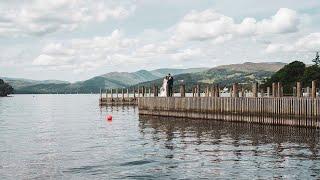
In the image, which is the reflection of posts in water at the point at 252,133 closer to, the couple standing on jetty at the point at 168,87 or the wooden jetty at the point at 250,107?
the wooden jetty at the point at 250,107

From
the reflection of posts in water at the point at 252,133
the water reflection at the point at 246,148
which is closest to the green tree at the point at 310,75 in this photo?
the reflection of posts in water at the point at 252,133

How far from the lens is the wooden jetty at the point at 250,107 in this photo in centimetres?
3516

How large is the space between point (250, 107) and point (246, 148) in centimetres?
1563

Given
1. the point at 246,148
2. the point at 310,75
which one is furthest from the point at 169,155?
the point at 310,75

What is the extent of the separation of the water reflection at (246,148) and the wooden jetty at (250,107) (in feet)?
3.55

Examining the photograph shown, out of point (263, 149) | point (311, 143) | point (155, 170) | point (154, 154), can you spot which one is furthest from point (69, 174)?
point (311, 143)

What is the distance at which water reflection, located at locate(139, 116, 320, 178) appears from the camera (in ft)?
64.7

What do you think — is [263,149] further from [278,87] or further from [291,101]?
[278,87]

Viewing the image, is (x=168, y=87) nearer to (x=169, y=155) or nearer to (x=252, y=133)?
(x=252, y=133)

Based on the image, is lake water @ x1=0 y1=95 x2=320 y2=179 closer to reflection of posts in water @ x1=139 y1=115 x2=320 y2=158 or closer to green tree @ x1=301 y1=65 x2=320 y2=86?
reflection of posts in water @ x1=139 y1=115 x2=320 y2=158

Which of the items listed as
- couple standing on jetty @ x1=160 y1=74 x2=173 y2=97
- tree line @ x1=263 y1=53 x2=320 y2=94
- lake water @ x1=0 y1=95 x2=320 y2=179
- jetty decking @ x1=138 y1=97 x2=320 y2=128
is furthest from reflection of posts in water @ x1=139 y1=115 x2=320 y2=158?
tree line @ x1=263 y1=53 x2=320 y2=94

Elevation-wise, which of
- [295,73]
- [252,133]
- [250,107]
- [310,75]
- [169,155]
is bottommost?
[169,155]

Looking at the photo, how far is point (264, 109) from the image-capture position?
39656 mm

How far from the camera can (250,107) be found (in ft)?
136
